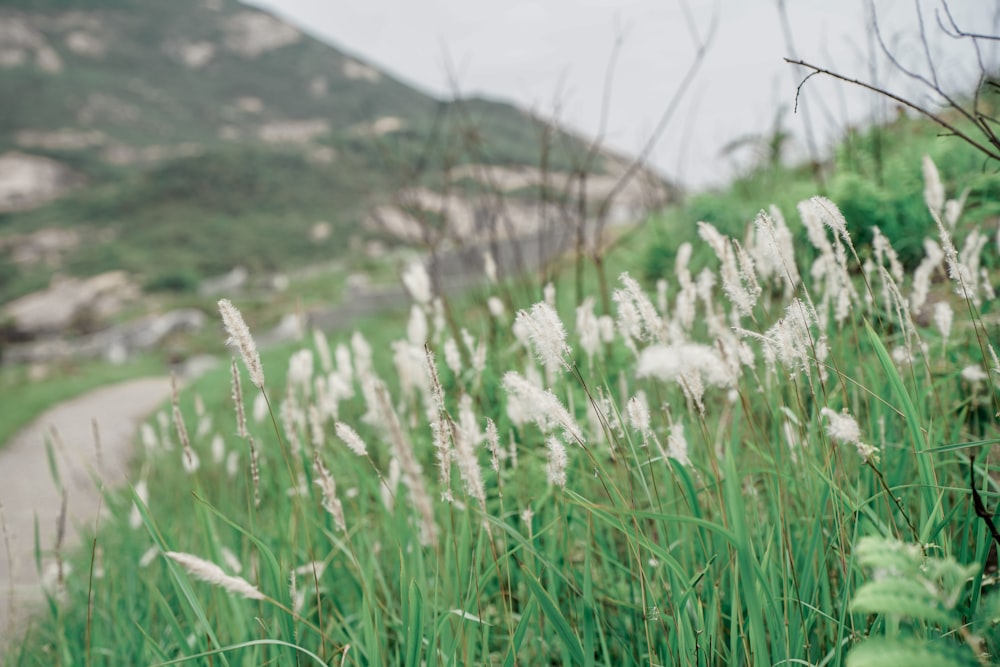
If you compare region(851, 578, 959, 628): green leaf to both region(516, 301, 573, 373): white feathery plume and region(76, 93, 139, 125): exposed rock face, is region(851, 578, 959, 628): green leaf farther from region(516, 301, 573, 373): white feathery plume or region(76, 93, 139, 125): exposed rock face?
region(76, 93, 139, 125): exposed rock face

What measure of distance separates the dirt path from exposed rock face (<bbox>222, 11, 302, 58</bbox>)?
3473 inches

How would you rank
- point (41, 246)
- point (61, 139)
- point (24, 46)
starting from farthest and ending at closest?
point (24, 46)
point (61, 139)
point (41, 246)

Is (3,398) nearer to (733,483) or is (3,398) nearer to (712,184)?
(712,184)

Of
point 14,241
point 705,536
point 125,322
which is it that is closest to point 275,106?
point 14,241

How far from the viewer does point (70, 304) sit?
28.0 m

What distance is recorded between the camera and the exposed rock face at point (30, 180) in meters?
46.3

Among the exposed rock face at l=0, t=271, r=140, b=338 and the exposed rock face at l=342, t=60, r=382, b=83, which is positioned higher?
the exposed rock face at l=342, t=60, r=382, b=83

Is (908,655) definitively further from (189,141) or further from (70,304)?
(189,141)

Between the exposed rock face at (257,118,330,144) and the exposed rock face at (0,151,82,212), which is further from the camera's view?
the exposed rock face at (257,118,330,144)

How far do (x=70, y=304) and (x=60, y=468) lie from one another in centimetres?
2512

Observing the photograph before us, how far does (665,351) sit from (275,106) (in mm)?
83096

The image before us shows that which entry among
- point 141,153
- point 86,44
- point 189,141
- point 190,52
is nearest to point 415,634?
point 141,153

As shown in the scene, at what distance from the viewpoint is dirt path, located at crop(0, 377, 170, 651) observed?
412 cm

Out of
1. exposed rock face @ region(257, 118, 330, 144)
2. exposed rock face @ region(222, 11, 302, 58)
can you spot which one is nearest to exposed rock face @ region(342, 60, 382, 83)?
exposed rock face @ region(222, 11, 302, 58)
